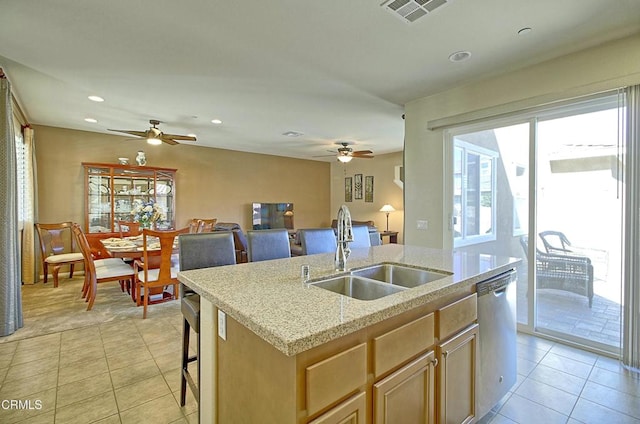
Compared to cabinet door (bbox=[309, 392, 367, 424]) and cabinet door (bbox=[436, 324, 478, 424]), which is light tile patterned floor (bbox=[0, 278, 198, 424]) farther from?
cabinet door (bbox=[436, 324, 478, 424])

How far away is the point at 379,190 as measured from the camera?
7.96 m

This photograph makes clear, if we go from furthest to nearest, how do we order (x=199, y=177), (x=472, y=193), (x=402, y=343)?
(x=199, y=177) < (x=472, y=193) < (x=402, y=343)

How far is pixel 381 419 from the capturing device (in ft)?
3.86

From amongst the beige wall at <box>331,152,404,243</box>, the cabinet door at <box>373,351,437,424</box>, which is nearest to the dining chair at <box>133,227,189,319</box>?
the cabinet door at <box>373,351,437,424</box>

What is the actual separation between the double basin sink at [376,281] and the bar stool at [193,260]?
0.85 m

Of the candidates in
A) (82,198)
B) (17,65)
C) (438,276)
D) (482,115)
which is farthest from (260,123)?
(438,276)

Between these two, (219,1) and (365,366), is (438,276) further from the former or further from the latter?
(219,1)

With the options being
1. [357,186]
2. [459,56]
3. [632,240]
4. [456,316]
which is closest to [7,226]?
[456,316]

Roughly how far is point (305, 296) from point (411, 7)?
2.00 meters

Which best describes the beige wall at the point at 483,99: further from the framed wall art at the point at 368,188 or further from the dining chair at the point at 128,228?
the dining chair at the point at 128,228

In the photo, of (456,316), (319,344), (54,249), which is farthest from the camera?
(54,249)

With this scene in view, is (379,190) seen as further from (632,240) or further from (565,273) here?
(632,240)

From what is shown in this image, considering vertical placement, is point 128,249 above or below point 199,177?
below

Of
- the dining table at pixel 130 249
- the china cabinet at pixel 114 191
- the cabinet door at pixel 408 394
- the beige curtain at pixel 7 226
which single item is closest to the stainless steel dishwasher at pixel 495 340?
the cabinet door at pixel 408 394
